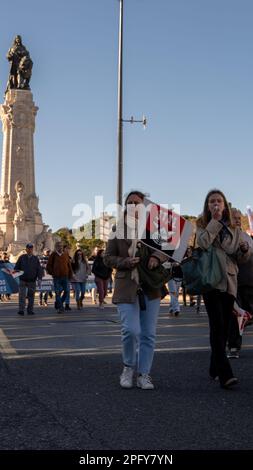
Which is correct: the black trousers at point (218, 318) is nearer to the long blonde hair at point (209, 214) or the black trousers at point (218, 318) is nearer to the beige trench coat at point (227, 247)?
the beige trench coat at point (227, 247)

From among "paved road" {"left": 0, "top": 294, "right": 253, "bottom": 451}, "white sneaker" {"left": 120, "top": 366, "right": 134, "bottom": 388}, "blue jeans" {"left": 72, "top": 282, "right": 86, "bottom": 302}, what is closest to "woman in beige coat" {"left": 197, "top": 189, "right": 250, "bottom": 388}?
"paved road" {"left": 0, "top": 294, "right": 253, "bottom": 451}

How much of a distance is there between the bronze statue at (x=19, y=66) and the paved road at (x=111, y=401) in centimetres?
5555

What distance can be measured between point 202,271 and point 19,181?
53139 mm

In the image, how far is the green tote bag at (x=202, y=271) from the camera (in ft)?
21.8

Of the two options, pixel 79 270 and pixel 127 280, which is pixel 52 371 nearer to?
pixel 127 280

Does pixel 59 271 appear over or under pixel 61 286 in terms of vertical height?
over

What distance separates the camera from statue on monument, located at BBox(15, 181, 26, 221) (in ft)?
191

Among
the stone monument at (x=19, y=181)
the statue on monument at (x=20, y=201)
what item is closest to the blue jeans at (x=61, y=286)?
the stone monument at (x=19, y=181)

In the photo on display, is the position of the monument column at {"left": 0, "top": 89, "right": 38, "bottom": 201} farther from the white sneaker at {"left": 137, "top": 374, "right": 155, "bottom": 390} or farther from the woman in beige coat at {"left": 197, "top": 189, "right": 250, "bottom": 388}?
the white sneaker at {"left": 137, "top": 374, "right": 155, "bottom": 390}

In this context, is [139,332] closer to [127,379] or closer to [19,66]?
[127,379]

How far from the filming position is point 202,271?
6.67 meters

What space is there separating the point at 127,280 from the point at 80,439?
2.33 meters

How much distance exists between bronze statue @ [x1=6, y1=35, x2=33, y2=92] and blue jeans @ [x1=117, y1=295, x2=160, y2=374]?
58296 millimetres

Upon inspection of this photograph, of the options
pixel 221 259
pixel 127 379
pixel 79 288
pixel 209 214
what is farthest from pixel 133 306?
pixel 79 288
